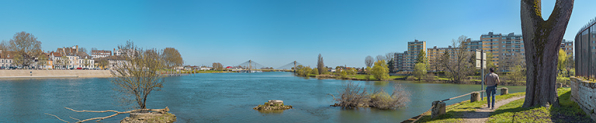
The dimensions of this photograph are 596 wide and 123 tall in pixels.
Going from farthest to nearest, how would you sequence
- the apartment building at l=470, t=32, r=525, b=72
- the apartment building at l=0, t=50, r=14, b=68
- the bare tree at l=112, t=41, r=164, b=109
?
the apartment building at l=470, t=32, r=525, b=72 < the apartment building at l=0, t=50, r=14, b=68 < the bare tree at l=112, t=41, r=164, b=109

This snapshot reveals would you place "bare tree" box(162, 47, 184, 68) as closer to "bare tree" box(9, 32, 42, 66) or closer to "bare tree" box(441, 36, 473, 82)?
"bare tree" box(9, 32, 42, 66)

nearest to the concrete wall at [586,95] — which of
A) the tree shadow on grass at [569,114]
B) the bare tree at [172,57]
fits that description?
the tree shadow on grass at [569,114]

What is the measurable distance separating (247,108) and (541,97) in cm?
1532

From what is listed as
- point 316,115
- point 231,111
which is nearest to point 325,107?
point 316,115

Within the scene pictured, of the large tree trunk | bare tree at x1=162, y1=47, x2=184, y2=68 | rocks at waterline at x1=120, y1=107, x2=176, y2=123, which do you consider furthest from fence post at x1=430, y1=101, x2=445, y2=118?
bare tree at x1=162, y1=47, x2=184, y2=68

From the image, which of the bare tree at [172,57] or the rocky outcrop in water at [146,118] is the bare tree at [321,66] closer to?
the bare tree at [172,57]

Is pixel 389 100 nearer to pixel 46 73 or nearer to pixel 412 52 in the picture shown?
pixel 46 73

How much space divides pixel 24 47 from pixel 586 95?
8708 cm

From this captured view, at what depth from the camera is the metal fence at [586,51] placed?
7.74m

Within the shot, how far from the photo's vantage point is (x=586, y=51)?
330 inches

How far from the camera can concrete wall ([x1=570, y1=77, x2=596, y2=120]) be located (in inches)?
260

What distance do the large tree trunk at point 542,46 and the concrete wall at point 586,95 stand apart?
1.82 ft

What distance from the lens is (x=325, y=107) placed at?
19.8 meters

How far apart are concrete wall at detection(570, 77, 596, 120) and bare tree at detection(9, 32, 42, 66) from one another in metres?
85.9
